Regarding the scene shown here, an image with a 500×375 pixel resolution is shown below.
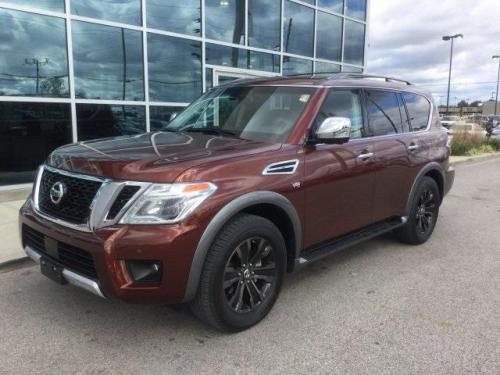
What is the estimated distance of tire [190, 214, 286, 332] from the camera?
9.94ft

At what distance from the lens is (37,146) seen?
7.64 meters

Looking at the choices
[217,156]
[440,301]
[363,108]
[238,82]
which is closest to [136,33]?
[238,82]

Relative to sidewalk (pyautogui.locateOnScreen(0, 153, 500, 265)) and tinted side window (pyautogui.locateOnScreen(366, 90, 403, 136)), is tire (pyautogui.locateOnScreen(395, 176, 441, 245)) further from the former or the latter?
sidewalk (pyautogui.locateOnScreen(0, 153, 500, 265))

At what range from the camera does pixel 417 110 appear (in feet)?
17.6

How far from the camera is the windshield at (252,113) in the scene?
3.80 meters

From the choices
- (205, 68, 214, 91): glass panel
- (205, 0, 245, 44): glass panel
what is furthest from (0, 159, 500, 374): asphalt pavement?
(205, 0, 245, 44): glass panel

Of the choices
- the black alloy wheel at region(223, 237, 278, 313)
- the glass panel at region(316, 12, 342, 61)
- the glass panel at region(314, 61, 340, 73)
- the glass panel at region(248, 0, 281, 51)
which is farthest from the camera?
the glass panel at region(314, 61, 340, 73)

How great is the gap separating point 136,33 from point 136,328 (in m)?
6.76

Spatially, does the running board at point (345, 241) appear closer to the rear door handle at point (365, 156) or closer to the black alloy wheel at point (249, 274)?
the black alloy wheel at point (249, 274)

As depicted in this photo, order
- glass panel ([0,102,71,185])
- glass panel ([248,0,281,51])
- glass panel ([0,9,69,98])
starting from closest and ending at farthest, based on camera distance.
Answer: glass panel ([0,9,69,98]), glass panel ([0,102,71,185]), glass panel ([248,0,281,51])

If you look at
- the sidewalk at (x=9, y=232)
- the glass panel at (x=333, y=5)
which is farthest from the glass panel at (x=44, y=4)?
the glass panel at (x=333, y=5)

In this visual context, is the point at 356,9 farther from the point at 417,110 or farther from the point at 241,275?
the point at 241,275

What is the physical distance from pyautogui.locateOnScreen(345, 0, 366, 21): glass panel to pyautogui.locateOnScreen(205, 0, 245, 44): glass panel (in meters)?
4.34

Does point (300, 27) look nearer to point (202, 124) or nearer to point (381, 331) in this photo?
point (202, 124)
